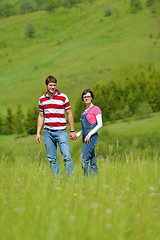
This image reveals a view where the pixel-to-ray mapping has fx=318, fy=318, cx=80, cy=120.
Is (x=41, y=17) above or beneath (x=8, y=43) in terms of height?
above

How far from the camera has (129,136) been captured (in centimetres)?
2320

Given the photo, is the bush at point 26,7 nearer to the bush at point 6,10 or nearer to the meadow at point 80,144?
the bush at point 6,10

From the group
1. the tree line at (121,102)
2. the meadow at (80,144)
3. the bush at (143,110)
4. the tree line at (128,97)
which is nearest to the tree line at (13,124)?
the tree line at (121,102)

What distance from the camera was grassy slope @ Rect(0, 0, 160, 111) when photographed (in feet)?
182

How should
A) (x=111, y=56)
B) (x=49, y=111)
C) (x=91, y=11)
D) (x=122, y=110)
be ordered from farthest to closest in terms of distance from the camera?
(x=91, y=11), (x=111, y=56), (x=122, y=110), (x=49, y=111)

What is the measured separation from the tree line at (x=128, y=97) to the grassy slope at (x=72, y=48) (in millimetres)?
13628

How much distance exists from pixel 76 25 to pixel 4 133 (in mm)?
73071

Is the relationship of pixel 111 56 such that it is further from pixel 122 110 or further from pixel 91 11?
pixel 91 11

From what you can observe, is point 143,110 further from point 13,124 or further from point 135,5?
point 135,5

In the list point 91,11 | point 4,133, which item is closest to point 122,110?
point 4,133

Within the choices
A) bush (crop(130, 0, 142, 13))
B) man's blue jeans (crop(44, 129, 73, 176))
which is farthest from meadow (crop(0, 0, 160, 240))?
bush (crop(130, 0, 142, 13))

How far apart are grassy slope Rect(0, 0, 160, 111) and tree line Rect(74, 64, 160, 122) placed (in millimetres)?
13628

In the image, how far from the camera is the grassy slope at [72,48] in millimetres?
55562

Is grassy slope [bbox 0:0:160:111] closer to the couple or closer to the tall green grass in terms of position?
the couple
